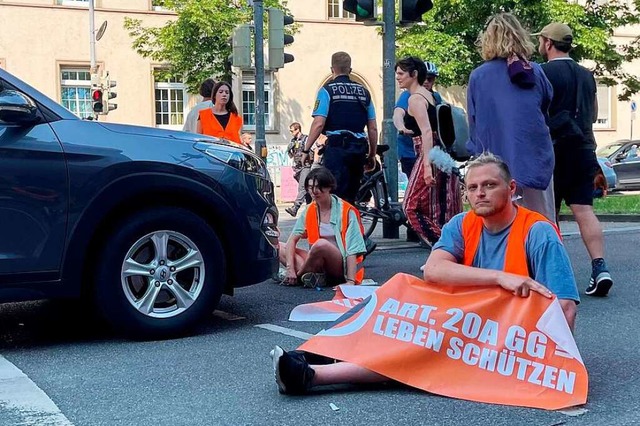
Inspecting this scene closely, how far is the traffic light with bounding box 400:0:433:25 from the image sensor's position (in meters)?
10.8

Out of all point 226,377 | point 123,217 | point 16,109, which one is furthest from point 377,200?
point 226,377

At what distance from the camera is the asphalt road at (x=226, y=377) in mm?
4008

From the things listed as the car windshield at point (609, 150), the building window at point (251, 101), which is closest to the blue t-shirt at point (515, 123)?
the car windshield at point (609, 150)

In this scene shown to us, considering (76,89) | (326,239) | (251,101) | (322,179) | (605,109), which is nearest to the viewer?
(322,179)

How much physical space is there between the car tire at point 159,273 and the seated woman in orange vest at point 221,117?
3.70 metres

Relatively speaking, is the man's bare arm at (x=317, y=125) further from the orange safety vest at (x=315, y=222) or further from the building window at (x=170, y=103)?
the building window at (x=170, y=103)

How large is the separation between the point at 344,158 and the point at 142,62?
22.8 m

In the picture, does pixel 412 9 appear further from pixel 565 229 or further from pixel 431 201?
pixel 565 229

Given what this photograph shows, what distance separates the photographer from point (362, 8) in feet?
34.7

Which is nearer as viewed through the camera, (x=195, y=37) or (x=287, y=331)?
(x=287, y=331)

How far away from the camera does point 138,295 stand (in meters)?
5.80

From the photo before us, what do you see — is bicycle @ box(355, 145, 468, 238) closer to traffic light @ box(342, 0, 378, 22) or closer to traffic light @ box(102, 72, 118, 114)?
traffic light @ box(342, 0, 378, 22)

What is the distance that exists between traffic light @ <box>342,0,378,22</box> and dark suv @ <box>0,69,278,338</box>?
4.87m

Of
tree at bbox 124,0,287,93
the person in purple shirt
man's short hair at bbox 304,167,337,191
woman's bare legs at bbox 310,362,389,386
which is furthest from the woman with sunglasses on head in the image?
tree at bbox 124,0,287,93
